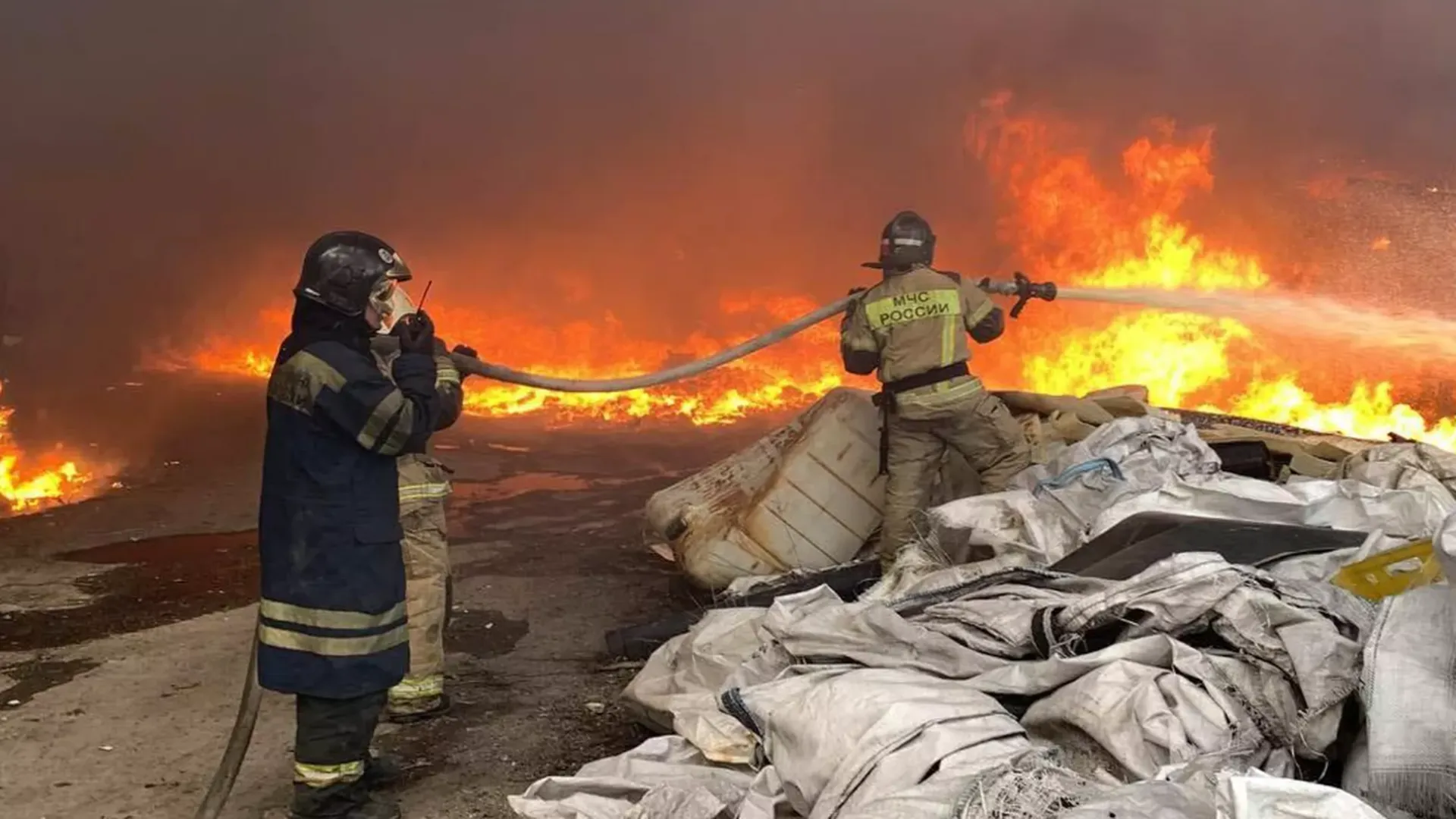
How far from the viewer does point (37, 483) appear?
768 cm

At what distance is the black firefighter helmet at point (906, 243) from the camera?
5242 millimetres

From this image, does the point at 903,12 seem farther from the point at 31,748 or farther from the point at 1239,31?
the point at 31,748

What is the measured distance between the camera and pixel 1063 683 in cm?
254

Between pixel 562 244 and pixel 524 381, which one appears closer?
pixel 524 381

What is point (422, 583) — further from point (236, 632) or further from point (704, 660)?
point (236, 632)

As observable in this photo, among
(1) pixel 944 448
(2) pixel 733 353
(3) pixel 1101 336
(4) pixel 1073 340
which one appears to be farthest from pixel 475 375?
(4) pixel 1073 340

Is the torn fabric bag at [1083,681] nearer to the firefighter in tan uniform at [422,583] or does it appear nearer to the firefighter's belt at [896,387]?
the firefighter in tan uniform at [422,583]

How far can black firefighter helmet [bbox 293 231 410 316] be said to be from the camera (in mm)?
3082

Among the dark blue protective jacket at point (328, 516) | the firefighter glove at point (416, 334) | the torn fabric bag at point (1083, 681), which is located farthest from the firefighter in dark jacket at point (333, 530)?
the torn fabric bag at point (1083, 681)

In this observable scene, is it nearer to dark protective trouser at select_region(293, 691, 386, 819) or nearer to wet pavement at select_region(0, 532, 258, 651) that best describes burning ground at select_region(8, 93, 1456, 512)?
wet pavement at select_region(0, 532, 258, 651)

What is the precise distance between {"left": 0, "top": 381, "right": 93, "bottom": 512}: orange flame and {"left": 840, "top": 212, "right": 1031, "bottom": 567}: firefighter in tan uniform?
5.36 metres

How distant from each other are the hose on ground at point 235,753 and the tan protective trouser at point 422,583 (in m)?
0.71

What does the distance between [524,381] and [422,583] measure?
96cm

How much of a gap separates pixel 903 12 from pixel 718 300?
160 inches
